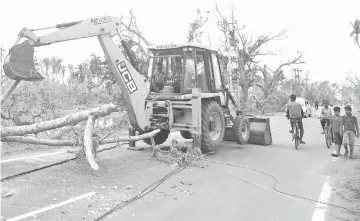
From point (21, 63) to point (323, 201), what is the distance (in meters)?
6.25

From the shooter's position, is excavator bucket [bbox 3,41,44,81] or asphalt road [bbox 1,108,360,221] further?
excavator bucket [bbox 3,41,44,81]

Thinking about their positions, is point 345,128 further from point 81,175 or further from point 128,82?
point 81,175

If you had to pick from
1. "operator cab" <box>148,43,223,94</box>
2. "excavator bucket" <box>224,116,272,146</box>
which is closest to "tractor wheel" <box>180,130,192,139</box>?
"excavator bucket" <box>224,116,272,146</box>

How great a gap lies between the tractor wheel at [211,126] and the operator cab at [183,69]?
25.1 inches

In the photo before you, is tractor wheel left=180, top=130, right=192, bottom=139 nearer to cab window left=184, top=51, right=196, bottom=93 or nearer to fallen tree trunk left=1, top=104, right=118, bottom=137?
cab window left=184, top=51, right=196, bottom=93

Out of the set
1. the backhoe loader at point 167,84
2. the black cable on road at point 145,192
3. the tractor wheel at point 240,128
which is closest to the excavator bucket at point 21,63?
the backhoe loader at point 167,84

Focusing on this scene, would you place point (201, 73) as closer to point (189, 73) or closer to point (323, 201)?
point (189, 73)

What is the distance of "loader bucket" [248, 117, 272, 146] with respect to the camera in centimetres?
1101

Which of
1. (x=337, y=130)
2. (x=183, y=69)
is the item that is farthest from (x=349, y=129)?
(x=183, y=69)

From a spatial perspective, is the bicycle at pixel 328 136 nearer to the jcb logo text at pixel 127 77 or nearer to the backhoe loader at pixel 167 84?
the backhoe loader at pixel 167 84

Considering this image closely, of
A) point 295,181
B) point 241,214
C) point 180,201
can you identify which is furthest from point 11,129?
point 295,181

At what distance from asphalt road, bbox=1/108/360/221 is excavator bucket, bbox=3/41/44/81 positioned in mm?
1897

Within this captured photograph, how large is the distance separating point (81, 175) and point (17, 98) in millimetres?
7893

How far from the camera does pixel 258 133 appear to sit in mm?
11102
